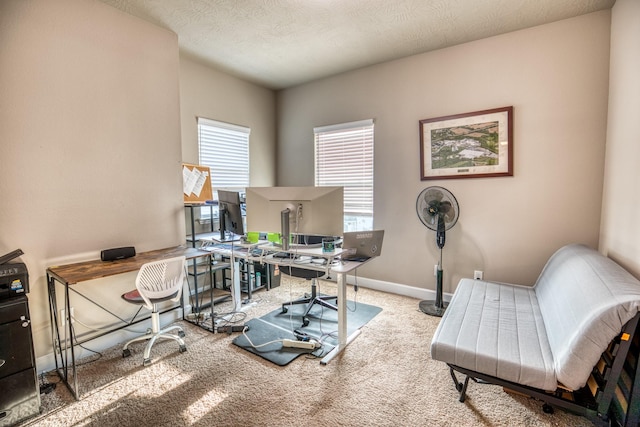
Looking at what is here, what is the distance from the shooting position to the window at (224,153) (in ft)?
12.3

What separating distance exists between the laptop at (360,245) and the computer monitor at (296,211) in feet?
0.62

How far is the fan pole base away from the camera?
122 inches

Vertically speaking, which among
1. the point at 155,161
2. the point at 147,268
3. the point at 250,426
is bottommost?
the point at 250,426

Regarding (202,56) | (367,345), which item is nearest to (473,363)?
(367,345)

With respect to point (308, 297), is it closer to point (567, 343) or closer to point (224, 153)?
point (224, 153)

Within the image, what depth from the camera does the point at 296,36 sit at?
9.73ft

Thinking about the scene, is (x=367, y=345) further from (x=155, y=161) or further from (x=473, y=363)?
(x=155, y=161)

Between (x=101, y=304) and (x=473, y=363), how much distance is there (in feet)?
9.50

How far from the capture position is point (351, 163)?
4035 mm

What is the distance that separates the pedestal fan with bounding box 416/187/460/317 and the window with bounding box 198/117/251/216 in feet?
8.06

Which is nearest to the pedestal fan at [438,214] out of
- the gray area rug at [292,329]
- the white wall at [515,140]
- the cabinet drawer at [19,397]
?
the white wall at [515,140]

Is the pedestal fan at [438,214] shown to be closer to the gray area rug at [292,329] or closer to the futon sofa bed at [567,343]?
the gray area rug at [292,329]

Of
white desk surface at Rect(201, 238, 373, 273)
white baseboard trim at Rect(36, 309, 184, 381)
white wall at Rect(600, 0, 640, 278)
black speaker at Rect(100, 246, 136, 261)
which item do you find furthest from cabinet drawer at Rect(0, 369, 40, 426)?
white wall at Rect(600, 0, 640, 278)

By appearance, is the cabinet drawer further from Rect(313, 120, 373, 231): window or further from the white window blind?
Rect(313, 120, 373, 231): window
